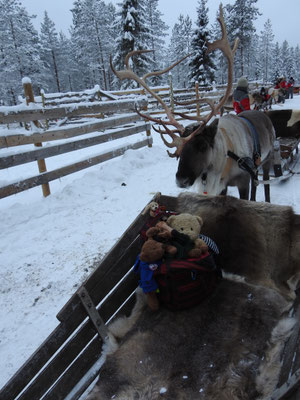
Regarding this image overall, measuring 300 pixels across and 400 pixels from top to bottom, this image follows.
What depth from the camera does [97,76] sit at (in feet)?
115

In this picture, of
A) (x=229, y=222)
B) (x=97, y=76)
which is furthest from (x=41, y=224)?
(x=97, y=76)

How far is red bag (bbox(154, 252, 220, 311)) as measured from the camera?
1.85 meters

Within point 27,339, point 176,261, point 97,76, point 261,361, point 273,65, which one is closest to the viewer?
point 261,361

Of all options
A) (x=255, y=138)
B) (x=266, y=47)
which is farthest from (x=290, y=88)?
(x=266, y=47)

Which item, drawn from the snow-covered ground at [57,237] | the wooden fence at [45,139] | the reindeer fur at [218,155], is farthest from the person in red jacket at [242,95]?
the wooden fence at [45,139]

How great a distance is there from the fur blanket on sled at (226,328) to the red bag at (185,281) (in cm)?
8

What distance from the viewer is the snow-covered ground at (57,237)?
2303mm

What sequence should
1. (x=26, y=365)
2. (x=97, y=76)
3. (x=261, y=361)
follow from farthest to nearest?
1. (x=97, y=76)
2. (x=261, y=361)
3. (x=26, y=365)

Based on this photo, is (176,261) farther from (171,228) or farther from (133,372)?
(133,372)

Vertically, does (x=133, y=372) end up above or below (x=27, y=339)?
above

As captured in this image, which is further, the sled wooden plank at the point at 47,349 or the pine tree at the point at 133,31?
the pine tree at the point at 133,31

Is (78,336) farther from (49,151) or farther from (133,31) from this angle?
(133,31)

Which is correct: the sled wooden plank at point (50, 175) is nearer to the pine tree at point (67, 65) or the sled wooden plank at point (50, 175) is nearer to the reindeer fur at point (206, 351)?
the reindeer fur at point (206, 351)

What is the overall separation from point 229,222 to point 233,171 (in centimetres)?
113
